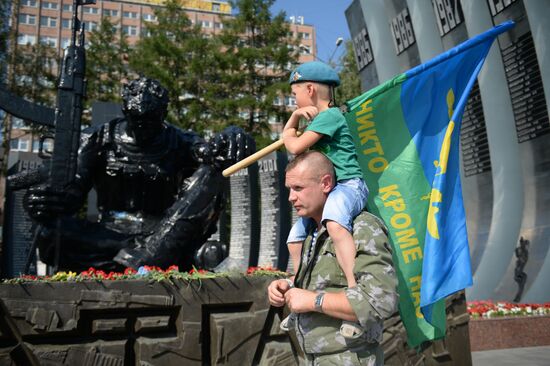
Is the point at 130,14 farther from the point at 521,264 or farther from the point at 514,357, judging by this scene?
the point at 514,357

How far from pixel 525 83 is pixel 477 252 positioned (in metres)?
4.73

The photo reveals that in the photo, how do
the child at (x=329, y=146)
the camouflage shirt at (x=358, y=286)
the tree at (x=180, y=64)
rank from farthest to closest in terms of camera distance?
the tree at (x=180, y=64)
the child at (x=329, y=146)
the camouflage shirt at (x=358, y=286)

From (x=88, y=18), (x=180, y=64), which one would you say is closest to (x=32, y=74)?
(x=180, y=64)

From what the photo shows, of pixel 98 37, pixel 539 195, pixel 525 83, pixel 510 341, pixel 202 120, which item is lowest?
pixel 510 341

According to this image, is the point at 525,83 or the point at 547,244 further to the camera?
the point at 525,83

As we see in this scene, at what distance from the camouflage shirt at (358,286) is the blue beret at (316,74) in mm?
588

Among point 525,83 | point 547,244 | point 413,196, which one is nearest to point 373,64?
point 525,83

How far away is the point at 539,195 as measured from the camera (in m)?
12.2

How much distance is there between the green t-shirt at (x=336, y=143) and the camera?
1.87 m

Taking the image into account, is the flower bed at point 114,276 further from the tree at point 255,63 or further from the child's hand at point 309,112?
the tree at point 255,63

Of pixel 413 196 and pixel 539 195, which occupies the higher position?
pixel 539 195

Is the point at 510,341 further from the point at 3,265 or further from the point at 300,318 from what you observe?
the point at 3,265

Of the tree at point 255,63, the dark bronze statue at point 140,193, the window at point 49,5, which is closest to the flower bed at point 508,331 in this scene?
the dark bronze statue at point 140,193

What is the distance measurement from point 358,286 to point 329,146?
24.1 inches
